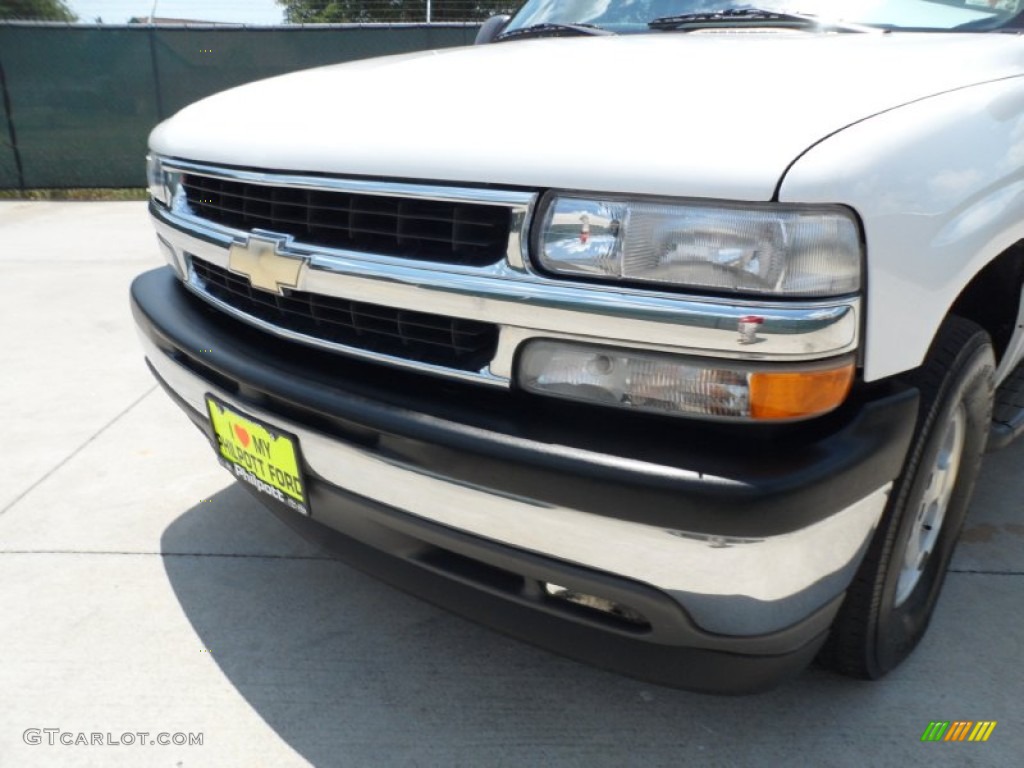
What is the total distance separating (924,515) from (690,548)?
3.30 feet

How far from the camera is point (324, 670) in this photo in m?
2.14

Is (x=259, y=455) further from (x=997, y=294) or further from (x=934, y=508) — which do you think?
(x=997, y=294)

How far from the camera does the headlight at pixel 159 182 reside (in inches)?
94.4

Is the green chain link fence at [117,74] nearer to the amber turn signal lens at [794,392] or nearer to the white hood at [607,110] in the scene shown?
the white hood at [607,110]

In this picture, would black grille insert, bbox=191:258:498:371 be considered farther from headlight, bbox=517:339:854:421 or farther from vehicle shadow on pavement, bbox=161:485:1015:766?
vehicle shadow on pavement, bbox=161:485:1015:766

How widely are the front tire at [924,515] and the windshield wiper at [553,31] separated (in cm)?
145

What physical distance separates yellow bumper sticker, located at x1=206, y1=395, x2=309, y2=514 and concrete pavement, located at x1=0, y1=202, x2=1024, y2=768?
1.57ft

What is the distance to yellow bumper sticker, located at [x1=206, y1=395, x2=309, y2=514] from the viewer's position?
1.86m

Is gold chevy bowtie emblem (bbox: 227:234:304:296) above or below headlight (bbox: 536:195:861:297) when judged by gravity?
below

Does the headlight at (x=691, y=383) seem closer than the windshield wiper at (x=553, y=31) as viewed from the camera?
Yes

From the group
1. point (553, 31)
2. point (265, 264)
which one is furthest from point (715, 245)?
point (553, 31)

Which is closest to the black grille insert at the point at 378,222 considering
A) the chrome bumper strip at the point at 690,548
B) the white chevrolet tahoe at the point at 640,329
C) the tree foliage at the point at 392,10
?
the white chevrolet tahoe at the point at 640,329

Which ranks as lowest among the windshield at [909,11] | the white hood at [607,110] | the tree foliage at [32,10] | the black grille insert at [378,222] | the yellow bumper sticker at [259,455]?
the tree foliage at [32,10]

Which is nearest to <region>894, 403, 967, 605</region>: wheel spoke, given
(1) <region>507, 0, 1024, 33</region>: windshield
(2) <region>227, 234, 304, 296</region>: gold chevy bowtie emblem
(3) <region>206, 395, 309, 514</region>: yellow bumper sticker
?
(1) <region>507, 0, 1024, 33</region>: windshield
